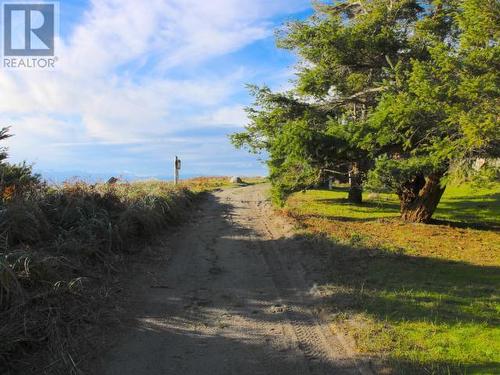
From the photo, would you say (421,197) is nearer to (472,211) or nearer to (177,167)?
(472,211)

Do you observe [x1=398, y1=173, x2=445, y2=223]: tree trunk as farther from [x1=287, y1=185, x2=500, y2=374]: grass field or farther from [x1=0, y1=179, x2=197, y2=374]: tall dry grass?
[x1=0, y1=179, x2=197, y2=374]: tall dry grass

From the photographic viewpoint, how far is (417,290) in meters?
7.35

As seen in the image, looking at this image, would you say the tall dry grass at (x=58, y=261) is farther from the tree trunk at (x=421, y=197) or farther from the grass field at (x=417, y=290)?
the tree trunk at (x=421, y=197)

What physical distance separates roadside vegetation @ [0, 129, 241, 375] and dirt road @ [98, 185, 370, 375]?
1.94 ft

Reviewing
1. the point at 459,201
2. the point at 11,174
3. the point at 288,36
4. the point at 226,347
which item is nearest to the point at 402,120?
the point at 288,36

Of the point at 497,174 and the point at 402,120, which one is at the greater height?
the point at 402,120

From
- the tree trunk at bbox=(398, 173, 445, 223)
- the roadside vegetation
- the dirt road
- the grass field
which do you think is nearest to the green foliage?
the tree trunk at bbox=(398, 173, 445, 223)

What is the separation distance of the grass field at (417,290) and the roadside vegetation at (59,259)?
3397mm

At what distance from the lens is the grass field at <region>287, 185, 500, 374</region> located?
16.7 ft

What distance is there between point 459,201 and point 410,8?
10.3m

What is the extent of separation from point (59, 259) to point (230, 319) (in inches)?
103

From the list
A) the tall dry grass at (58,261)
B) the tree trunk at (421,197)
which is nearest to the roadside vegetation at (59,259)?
the tall dry grass at (58,261)

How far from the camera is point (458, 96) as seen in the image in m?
9.57

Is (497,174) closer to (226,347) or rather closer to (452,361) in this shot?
(452,361)
